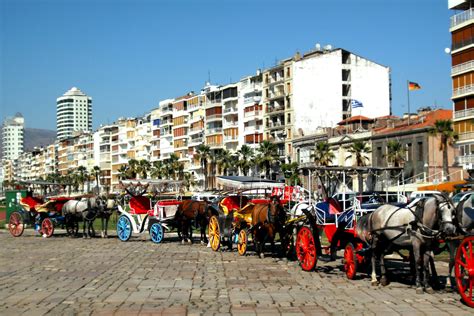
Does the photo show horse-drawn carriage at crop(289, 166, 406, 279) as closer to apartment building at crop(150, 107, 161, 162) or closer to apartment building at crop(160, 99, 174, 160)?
apartment building at crop(160, 99, 174, 160)

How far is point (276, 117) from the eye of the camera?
93.2 meters

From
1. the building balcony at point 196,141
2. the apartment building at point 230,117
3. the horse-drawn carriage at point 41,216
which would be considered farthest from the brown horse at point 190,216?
the building balcony at point 196,141

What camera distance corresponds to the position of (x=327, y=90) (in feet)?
287

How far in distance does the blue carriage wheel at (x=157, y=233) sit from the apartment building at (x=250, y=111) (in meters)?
69.6

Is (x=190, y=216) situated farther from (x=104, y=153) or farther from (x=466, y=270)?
(x=104, y=153)

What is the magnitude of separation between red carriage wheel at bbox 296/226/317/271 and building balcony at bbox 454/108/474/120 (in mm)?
39845

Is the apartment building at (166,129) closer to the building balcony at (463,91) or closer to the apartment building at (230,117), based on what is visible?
the apartment building at (230,117)

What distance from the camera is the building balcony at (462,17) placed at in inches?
2119

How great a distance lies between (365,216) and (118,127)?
485 ft

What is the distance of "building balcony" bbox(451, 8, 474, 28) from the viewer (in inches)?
2119

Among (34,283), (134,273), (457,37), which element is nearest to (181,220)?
(134,273)

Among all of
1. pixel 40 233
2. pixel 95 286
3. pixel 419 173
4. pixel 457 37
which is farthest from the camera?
pixel 419 173

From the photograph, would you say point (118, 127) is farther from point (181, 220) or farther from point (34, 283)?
point (34, 283)

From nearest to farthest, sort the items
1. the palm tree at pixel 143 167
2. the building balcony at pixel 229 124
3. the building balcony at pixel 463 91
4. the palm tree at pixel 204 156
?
the building balcony at pixel 463 91 < the building balcony at pixel 229 124 < the palm tree at pixel 204 156 < the palm tree at pixel 143 167
